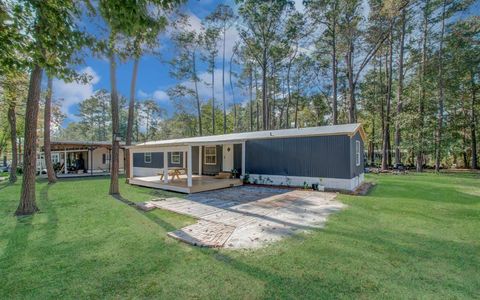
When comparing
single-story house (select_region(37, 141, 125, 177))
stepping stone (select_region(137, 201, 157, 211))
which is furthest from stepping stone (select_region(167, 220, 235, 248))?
single-story house (select_region(37, 141, 125, 177))

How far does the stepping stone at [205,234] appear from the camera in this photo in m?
4.00

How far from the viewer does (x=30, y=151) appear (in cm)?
612

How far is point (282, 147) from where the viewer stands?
1062 centimetres

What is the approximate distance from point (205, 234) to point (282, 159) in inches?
270

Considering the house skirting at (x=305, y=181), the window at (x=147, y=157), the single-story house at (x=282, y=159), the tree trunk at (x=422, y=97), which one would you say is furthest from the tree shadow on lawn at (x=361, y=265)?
the tree trunk at (x=422, y=97)

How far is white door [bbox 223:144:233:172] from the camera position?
12734 mm

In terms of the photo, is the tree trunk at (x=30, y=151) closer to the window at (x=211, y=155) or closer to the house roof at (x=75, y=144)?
the window at (x=211, y=155)

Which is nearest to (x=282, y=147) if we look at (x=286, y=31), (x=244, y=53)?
(x=286, y=31)

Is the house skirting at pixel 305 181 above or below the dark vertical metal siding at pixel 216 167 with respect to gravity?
below

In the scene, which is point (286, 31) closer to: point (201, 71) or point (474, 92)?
point (201, 71)

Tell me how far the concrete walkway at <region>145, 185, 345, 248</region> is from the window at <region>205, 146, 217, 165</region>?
4.79 m

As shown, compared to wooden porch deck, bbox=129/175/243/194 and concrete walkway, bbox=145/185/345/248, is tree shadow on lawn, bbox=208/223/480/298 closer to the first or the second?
concrete walkway, bbox=145/185/345/248

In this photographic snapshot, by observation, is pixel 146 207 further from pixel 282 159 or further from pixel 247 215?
pixel 282 159

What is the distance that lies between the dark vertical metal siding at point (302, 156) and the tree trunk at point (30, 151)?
8191 mm
